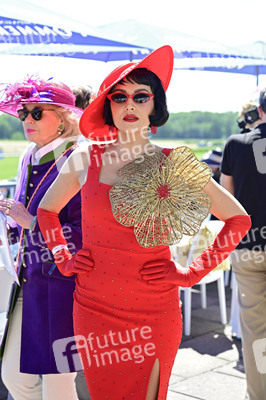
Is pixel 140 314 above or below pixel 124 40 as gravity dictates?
below

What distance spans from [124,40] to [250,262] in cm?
336

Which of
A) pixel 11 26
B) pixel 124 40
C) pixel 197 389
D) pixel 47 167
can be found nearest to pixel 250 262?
pixel 197 389

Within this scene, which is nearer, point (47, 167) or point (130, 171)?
point (130, 171)

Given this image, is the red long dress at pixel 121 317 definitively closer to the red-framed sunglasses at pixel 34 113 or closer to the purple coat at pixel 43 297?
the purple coat at pixel 43 297

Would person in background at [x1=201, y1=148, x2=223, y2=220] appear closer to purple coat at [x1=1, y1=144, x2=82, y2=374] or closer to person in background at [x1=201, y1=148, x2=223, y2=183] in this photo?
person in background at [x1=201, y1=148, x2=223, y2=183]

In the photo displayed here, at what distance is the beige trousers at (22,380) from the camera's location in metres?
2.49

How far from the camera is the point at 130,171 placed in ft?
6.55

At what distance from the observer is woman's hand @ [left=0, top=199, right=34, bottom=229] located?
248 centimetres

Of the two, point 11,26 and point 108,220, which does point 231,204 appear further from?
point 11,26

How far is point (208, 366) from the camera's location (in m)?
4.09

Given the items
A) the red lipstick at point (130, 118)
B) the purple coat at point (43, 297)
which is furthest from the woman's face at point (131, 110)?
the purple coat at point (43, 297)

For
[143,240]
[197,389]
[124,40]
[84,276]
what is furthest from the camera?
[124,40]

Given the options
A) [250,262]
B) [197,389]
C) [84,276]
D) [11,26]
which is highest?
[11,26]

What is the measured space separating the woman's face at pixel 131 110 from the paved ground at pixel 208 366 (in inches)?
82.4
